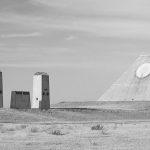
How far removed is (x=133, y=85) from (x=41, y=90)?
30.4 m

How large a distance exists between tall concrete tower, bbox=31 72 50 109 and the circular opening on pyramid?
30.1 meters

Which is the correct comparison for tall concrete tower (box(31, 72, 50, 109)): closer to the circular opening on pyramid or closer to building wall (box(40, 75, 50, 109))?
building wall (box(40, 75, 50, 109))

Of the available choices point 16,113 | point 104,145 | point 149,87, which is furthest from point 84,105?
point 104,145

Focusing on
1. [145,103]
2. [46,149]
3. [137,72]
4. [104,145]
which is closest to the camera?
[46,149]

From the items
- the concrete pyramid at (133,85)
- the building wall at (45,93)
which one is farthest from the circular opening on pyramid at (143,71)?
the building wall at (45,93)

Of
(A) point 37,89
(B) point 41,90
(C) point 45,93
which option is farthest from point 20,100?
(C) point 45,93

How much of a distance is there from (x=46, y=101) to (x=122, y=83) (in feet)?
103

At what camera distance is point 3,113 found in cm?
4303

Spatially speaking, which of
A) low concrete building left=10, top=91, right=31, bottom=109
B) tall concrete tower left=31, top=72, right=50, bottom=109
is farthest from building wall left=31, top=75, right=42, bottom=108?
low concrete building left=10, top=91, right=31, bottom=109

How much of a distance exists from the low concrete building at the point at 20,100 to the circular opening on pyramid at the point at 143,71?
103 feet

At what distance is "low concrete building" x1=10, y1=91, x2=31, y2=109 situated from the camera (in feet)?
156

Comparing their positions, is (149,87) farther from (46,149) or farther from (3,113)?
(46,149)

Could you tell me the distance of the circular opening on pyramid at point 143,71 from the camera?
76644 mm

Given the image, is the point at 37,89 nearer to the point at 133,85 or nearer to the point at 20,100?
the point at 20,100
